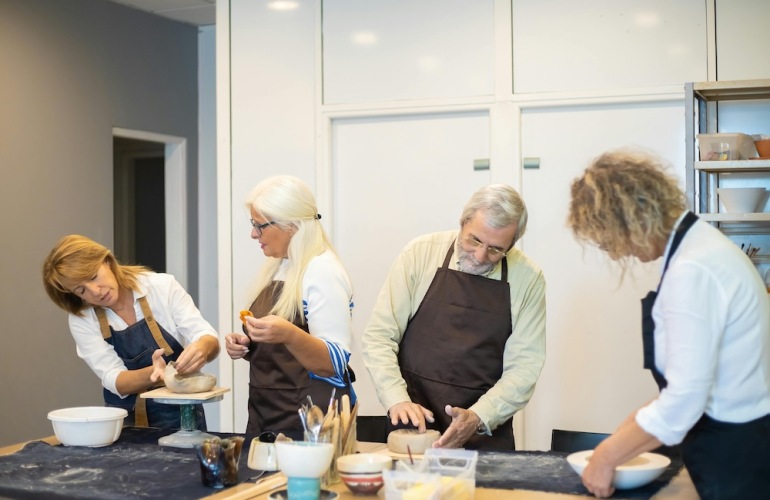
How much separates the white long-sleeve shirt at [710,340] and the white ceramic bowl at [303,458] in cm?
68

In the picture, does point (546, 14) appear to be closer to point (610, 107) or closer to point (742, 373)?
point (610, 107)

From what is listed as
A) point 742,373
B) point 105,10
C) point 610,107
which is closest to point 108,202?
point 105,10

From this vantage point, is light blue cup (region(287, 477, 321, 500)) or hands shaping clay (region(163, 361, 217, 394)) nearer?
light blue cup (region(287, 477, 321, 500))

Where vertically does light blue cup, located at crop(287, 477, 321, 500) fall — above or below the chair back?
above

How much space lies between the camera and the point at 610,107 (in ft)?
13.5

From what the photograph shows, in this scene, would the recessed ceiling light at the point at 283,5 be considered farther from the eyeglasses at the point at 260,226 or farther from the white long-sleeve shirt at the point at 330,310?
the white long-sleeve shirt at the point at 330,310

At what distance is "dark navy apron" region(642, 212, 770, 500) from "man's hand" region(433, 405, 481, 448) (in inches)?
30.4

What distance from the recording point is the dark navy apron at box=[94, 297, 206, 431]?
317 cm

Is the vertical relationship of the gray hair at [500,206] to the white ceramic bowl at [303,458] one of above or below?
above

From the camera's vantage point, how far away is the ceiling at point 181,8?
556 cm

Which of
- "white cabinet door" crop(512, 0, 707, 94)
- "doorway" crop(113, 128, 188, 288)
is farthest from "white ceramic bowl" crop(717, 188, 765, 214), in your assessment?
"doorway" crop(113, 128, 188, 288)

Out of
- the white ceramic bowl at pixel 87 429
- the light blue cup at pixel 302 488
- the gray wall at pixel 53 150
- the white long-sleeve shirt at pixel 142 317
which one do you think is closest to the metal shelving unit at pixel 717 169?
the white long-sleeve shirt at pixel 142 317

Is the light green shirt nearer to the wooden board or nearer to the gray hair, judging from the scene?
the gray hair

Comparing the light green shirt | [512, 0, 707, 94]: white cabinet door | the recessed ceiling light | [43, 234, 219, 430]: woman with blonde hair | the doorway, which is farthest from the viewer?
the doorway
